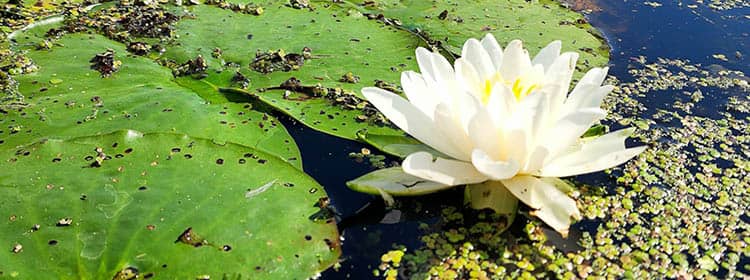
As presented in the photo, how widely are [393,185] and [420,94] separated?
0.37 m

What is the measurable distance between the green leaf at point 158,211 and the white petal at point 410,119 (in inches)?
16.3

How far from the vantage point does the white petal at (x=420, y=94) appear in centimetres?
219

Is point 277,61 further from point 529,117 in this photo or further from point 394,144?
point 529,117

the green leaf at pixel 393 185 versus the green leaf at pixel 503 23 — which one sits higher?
the green leaf at pixel 393 185

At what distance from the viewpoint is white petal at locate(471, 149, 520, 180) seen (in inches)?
76.0

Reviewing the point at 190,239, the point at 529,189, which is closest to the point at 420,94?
the point at 529,189

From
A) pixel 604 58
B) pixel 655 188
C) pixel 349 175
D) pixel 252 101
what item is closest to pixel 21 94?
pixel 252 101

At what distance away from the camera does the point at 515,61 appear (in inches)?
85.9

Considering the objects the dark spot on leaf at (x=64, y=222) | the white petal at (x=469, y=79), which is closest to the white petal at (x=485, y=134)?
the white petal at (x=469, y=79)

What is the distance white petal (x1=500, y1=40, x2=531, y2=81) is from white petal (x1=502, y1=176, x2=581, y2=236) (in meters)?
0.41

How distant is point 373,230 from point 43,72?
208 cm

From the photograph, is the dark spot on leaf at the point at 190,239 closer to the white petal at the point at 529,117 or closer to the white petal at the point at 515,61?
the white petal at the point at 529,117

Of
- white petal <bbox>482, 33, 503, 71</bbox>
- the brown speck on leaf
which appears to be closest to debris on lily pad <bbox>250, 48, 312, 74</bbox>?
white petal <bbox>482, 33, 503, 71</bbox>

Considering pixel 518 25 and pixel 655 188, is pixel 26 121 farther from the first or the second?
pixel 518 25
